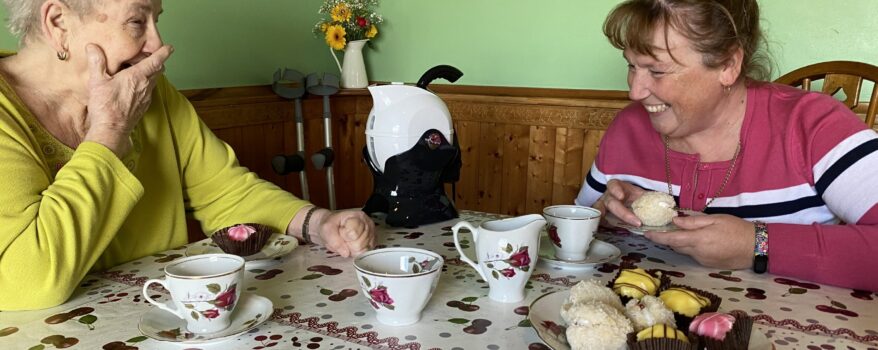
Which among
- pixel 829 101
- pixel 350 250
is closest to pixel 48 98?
pixel 350 250

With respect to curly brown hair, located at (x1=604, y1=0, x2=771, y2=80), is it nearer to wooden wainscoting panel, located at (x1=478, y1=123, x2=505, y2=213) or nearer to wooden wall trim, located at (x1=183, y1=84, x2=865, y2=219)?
wooden wall trim, located at (x1=183, y1=84, x2=865, y2=219)

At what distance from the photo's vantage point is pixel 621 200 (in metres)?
1.30

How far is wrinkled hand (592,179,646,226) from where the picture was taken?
3.87ft

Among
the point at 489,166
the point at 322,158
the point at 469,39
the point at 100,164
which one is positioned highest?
the point at 469,39

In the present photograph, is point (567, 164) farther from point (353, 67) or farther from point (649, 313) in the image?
point (649, 313)

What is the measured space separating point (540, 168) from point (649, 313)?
204 centimetres

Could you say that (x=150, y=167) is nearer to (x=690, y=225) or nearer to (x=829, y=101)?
(x=690, y=225)

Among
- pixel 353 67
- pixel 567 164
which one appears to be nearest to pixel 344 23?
pixel 353 67

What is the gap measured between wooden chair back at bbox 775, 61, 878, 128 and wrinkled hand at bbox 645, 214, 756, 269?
746mm

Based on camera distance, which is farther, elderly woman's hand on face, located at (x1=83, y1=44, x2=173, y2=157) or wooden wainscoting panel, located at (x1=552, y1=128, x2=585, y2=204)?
wooden wainscoting panel, located at (x1=552, y1=128, x2=585, y2=204)

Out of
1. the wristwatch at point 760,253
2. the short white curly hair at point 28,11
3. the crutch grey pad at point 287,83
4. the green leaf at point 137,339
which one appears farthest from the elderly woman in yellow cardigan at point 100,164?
the crutch grey pad at point 287,83

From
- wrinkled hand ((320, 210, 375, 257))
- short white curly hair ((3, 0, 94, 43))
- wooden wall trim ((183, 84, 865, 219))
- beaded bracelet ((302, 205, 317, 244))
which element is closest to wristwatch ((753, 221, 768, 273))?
wrinkled hand ((320, 210, 375, 257))

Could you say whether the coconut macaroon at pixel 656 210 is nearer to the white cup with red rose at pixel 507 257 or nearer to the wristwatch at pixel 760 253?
the wristwatch at pixel 760 253

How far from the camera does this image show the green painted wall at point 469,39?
220 centimetres
